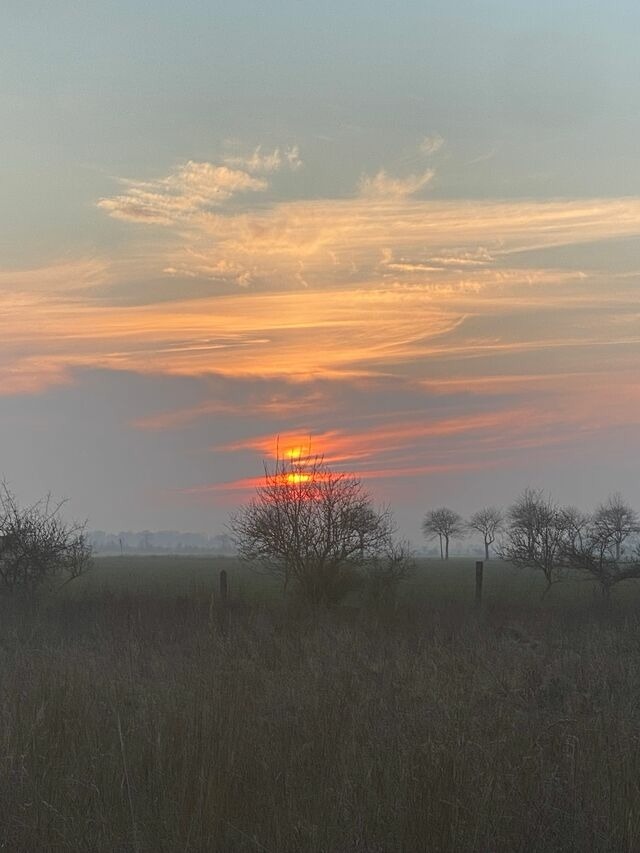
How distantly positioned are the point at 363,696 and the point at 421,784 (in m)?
2.60

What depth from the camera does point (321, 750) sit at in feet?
21.9

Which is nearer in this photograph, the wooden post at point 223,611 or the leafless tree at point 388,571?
the wooden post at point 223,611

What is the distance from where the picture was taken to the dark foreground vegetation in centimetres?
519

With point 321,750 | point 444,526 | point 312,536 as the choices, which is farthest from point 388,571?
point 444,526

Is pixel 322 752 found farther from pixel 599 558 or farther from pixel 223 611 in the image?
pixel 599 558

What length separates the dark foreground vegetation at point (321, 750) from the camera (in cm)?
519

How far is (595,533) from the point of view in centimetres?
2452

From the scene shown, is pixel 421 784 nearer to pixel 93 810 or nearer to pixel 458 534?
pixel 93 810

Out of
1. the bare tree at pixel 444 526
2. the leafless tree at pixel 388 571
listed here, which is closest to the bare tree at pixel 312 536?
the leafless tree at pixel 388 571

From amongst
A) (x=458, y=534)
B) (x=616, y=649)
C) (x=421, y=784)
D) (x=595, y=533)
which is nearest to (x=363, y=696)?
(x=421, y=784)

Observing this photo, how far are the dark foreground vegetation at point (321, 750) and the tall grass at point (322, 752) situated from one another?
0.06 ft

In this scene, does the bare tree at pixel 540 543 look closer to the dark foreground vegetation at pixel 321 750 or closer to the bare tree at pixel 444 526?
the dark foreground vegetation at pixel 321 750

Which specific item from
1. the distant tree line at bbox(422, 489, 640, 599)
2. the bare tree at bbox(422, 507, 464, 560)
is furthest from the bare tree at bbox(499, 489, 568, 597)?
the bare tree at bbox(422, 507, 464, 560)

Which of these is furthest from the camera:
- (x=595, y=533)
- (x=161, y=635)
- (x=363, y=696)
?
(x=595, y=533)
